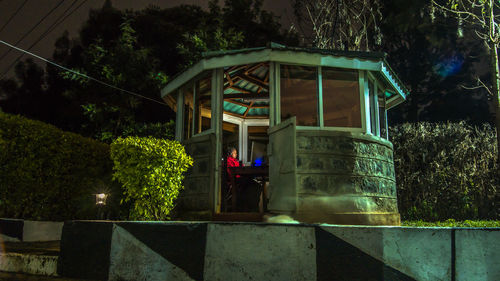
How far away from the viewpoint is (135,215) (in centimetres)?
484

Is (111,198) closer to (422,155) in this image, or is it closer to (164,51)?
(422,155)

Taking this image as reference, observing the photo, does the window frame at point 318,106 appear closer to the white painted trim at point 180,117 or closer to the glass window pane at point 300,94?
the glass window pane at point 300,94

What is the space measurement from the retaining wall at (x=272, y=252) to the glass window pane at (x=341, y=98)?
363cm

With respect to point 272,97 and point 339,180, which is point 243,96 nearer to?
point 272,97

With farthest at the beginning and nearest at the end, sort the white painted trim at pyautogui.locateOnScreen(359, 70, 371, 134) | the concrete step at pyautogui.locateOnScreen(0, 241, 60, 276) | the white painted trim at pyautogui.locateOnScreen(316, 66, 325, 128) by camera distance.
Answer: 1. the white painted trim at pyautogui.locateOnScreen(359, 70, 371, 134)
2. the white painted trim at pyautogui.locateOnScreen(316, 66, 325, 128)
3. the concrete step at pyautogui.locateOnScreen(0, 241, 60, 276)

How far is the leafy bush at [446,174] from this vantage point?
9.77 meters

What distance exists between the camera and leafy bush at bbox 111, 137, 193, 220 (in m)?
4.67

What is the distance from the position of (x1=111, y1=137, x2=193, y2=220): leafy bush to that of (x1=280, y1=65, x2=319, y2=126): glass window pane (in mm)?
2336

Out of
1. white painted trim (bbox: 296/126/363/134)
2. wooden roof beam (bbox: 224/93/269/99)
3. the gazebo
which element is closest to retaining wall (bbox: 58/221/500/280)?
the gazebo

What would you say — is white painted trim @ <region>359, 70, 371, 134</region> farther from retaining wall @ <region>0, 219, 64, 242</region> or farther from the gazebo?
retaining wall @ <region>0, 219, 64, 242</region>

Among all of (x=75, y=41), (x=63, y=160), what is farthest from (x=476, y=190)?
(x=75, y=41)

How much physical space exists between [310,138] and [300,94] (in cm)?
95

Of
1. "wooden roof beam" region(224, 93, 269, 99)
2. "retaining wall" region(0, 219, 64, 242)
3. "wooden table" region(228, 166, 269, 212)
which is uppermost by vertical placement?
"wooden roof beam" region(224, 93, 269, 99)

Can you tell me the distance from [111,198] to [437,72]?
849 inches
